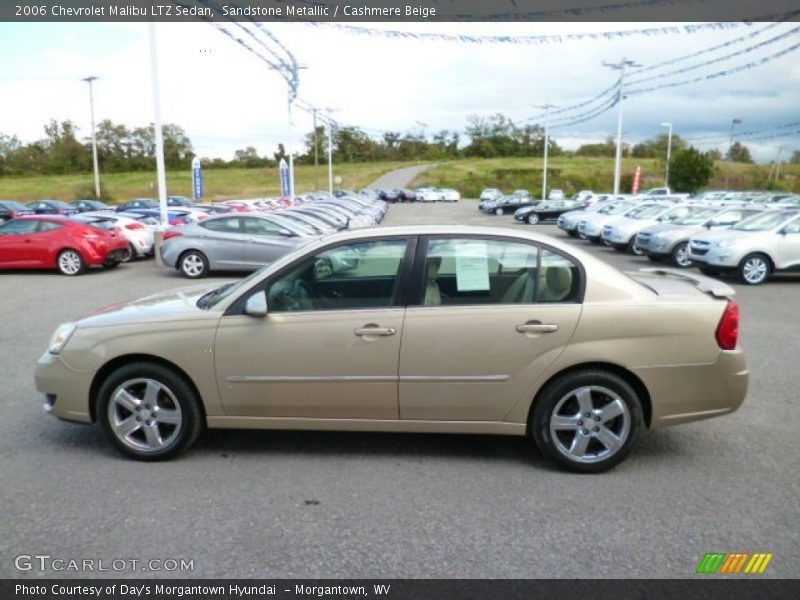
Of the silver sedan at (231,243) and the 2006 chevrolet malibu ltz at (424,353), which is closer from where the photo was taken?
the 2006 chevrolet malibu ltz at (424,353)

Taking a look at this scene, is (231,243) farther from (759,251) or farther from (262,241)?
(759,251)

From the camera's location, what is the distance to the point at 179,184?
85.4 meters

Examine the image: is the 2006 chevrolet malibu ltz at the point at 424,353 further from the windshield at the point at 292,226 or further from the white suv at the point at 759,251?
the windshield at the point at 292,226

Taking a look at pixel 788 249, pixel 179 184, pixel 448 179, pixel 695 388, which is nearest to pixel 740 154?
pixel 448 179

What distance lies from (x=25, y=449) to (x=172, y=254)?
420 inches

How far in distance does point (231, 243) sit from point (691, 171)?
2277 inches

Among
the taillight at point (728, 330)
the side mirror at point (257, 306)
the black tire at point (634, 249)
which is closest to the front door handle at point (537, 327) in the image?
the taillight at point (728, 330)

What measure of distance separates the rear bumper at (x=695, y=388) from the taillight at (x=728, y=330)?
5cm

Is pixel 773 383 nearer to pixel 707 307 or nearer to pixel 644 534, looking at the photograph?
pixel 707 307

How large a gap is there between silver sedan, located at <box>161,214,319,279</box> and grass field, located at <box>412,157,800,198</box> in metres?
73.9

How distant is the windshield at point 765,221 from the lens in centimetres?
1347

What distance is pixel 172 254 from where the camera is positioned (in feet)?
48.0

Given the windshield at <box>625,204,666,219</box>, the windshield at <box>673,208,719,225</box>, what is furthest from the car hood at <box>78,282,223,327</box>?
the windshield at <box>625,204,666,219</box>

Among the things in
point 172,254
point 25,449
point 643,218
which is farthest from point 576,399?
point 643,218
